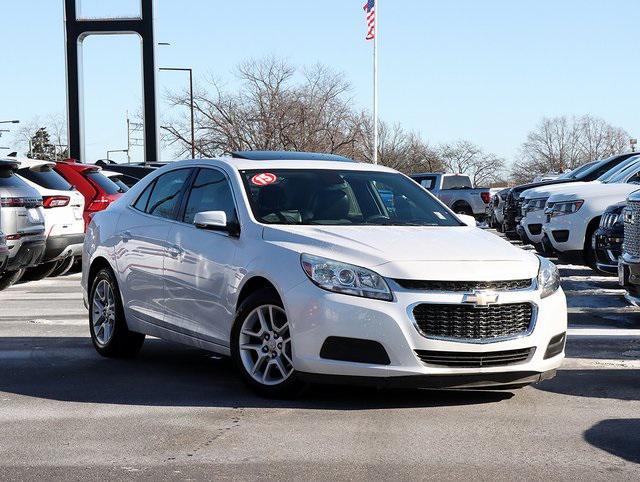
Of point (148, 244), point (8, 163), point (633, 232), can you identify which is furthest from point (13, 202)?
point (633, 232)

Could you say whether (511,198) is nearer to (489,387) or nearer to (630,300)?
(630,300)

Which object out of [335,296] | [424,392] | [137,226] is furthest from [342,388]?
[137,226]

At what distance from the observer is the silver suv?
43.6 feet

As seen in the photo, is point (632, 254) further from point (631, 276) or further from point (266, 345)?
point (266, 345)

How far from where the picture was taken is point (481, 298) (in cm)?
659

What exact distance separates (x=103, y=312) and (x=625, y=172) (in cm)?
1015

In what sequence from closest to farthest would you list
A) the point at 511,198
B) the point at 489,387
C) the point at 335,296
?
the point at 335,296
the point at 489,387
the point at 511,198

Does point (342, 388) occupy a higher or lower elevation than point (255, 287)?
lower

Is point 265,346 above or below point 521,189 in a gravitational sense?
below

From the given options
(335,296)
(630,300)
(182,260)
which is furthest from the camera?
(630,300)

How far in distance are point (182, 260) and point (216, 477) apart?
2.98m

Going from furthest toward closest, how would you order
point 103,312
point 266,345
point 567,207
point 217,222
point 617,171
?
point 617,171 → point 567,207 → point 103,312 → point 217,222 → point 266,345

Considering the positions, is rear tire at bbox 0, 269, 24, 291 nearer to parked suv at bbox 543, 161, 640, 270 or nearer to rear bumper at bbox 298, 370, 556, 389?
parked suv at bbox 543, 161, 640, 270

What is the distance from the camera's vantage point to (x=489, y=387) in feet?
23.5
